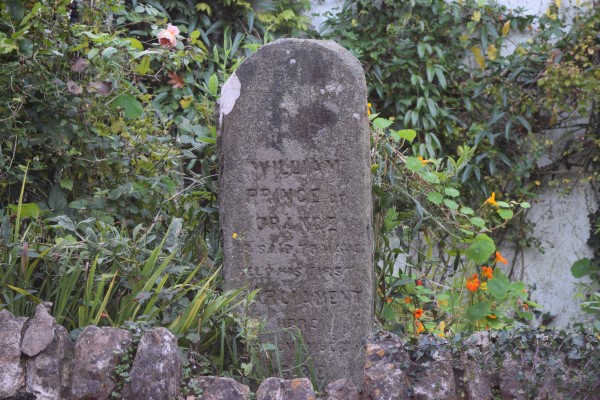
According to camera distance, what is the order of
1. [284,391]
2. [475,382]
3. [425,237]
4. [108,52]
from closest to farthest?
[284,391], [475,382], [108,52], [425,237]

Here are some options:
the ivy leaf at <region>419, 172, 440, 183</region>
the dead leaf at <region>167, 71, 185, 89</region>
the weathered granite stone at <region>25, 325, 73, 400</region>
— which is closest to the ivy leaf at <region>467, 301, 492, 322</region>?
the ivy leaf at <region>419, 172, 440, 183</region>

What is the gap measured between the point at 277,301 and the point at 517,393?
62.9 inches

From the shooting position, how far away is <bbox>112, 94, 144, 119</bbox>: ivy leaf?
4.40m

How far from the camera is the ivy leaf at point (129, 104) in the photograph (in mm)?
4398

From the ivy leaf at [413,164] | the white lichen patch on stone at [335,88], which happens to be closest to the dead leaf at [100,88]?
the white lichen patch on stone at [335,88]

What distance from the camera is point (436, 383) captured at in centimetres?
250

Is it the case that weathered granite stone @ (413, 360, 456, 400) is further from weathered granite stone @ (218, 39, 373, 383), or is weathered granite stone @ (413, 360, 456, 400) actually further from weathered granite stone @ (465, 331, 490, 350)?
weathered granite stone @ (218, 39, 373, 383)

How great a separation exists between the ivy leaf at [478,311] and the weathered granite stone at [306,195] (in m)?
1.13

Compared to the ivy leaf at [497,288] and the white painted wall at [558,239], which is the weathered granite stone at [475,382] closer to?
the ivy leaf at [497,288]

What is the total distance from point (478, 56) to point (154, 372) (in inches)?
191

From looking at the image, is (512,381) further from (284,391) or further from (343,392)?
(284,391)

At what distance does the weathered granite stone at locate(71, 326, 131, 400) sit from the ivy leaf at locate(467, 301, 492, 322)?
109 inches

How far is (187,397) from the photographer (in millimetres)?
2447

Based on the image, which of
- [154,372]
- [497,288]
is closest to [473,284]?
[497,288]
